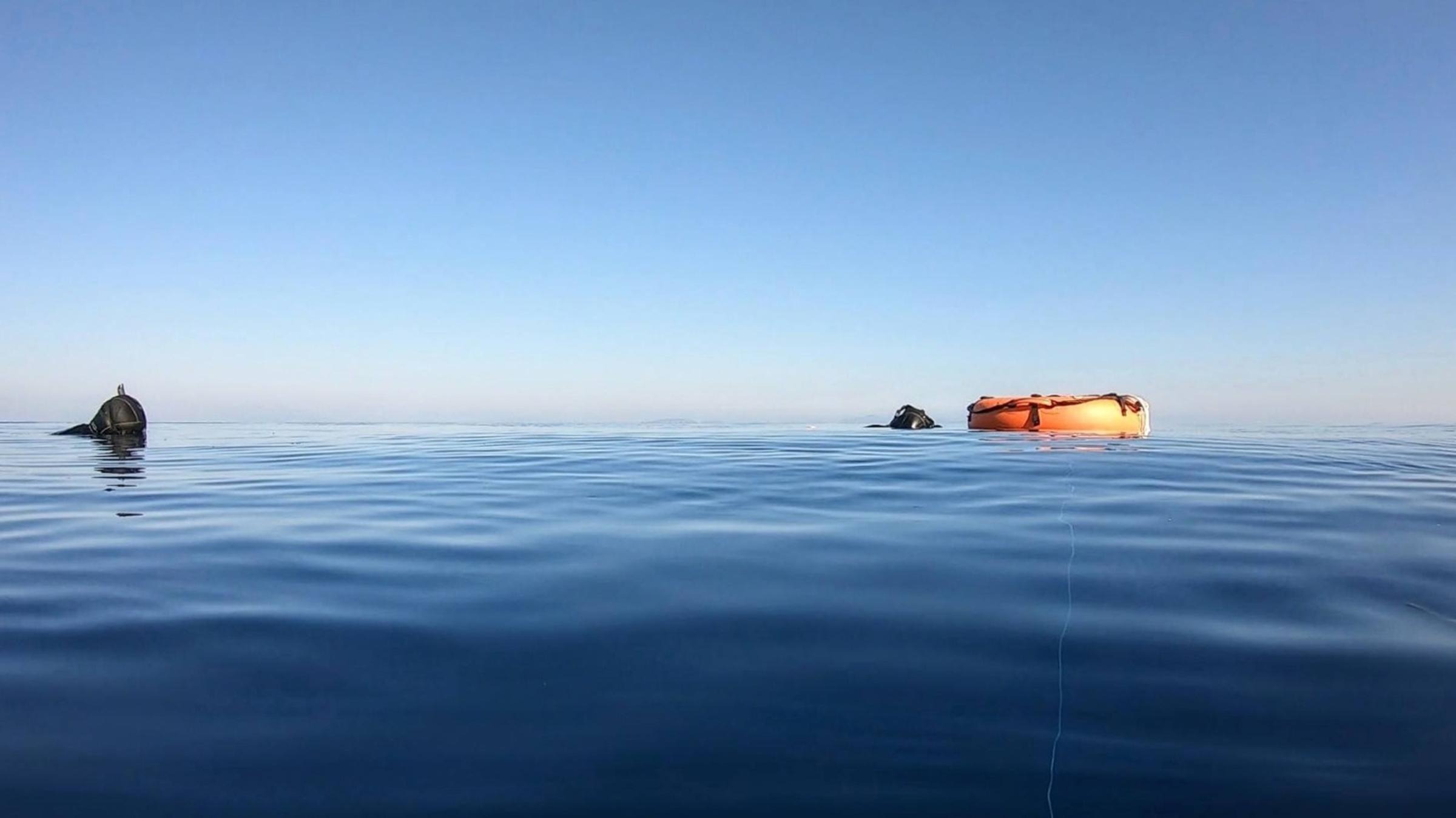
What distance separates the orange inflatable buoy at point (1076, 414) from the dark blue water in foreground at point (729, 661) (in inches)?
550

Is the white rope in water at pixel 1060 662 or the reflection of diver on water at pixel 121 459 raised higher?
the reflection of diver on water at pixel 121 459

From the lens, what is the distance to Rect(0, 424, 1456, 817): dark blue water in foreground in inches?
84.1

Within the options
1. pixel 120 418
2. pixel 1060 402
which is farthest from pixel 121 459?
pixel 1060 402

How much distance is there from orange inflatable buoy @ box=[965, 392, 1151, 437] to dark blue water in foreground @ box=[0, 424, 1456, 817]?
1396 cm

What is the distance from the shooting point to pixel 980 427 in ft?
74.7

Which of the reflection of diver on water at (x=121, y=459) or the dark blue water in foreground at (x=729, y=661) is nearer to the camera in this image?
the dark blue water in foreground at (x=729, y=661)

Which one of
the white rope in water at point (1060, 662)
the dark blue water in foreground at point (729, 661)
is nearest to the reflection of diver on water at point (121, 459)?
the dark blue water in foreground at point (729, 661)

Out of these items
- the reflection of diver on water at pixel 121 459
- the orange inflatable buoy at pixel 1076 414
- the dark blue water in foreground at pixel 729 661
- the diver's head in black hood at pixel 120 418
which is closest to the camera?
the dark blue water in foreground at pixel 729 661

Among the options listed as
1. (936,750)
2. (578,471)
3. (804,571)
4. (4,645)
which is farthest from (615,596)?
(578,471)

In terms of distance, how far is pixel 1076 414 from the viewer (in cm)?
2027

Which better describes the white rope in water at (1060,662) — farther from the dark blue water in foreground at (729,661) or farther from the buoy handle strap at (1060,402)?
the buoy handle strap at (1060,402)

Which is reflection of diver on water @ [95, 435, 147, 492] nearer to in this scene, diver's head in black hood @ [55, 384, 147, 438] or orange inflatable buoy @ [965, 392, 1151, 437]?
diver's head in black hood @ [55, 384, 147, 438]

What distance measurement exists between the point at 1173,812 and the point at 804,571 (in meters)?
2.58

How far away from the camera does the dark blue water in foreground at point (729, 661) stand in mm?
2137
